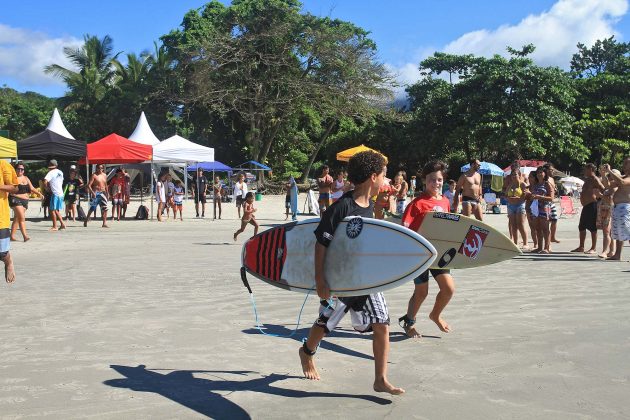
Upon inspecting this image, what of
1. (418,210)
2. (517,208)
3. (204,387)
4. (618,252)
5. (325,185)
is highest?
(325,185)

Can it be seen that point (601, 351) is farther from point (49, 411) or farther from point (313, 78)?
point (313, 78)

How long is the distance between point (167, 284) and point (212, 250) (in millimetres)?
4481

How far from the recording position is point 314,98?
40.6m

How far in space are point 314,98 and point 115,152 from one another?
20.4 m

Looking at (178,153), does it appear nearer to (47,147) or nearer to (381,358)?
(47,147)

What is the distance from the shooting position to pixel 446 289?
19.4 ft

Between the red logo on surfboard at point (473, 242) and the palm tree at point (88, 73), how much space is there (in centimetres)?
4523

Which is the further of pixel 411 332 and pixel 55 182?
pixel 55 182

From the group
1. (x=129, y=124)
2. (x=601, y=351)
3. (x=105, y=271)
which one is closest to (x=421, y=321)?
(x=601, y=351)

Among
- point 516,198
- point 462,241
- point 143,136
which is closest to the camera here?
point 462,241

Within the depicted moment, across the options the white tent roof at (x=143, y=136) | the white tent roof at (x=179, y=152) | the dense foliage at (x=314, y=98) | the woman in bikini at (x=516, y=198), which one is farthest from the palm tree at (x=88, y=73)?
the woman in bikini at (x=516, y=198)

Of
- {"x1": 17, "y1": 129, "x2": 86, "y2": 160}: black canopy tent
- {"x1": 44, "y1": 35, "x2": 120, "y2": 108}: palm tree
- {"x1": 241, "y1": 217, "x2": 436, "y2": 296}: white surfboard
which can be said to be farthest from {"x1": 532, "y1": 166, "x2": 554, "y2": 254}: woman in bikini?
{"x1": 44, "y1": 35, "x2": 120, "y2": 108}: palm tree

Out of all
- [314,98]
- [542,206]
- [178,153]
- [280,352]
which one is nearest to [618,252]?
[542,206]

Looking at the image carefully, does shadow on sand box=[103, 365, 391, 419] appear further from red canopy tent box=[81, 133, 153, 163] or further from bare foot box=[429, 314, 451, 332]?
red canopy tent box=[81, 133, 153, 163]
